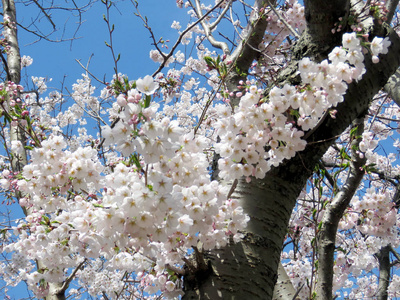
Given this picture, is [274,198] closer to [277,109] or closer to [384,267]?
[277,109]

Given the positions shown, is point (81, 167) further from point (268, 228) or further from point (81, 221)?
point (268, 228)

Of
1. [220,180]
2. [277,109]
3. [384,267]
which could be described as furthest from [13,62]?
[384,267]

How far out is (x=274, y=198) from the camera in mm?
1705

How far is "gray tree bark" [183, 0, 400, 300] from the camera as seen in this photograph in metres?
1.50

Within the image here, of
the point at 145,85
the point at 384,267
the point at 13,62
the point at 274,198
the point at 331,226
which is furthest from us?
the point at 384,267

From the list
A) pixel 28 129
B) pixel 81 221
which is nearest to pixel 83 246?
pixel 81 221

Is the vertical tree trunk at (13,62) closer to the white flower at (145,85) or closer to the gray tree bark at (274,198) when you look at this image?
the gray tree bark at (274,198)

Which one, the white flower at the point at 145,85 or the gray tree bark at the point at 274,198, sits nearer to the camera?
the white flower at the point at 145,85

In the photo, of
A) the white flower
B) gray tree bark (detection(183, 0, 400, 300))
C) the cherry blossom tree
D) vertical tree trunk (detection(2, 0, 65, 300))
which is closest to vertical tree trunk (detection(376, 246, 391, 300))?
the cherry blossom tree

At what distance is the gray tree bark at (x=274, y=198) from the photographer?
1.50m

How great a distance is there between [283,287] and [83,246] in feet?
4.20

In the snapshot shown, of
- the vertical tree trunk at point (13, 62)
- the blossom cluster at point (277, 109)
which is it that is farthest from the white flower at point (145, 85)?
the vertical tree trunk at point (13, 62)

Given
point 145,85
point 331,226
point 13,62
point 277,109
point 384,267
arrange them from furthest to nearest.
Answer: point 384,267 → point 13,62 → point 331,226 → point 277,109 → point 145,85

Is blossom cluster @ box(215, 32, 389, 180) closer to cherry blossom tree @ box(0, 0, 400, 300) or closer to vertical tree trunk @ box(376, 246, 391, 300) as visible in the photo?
cherry blossom tree @ box(0, 0, 400, 300)
